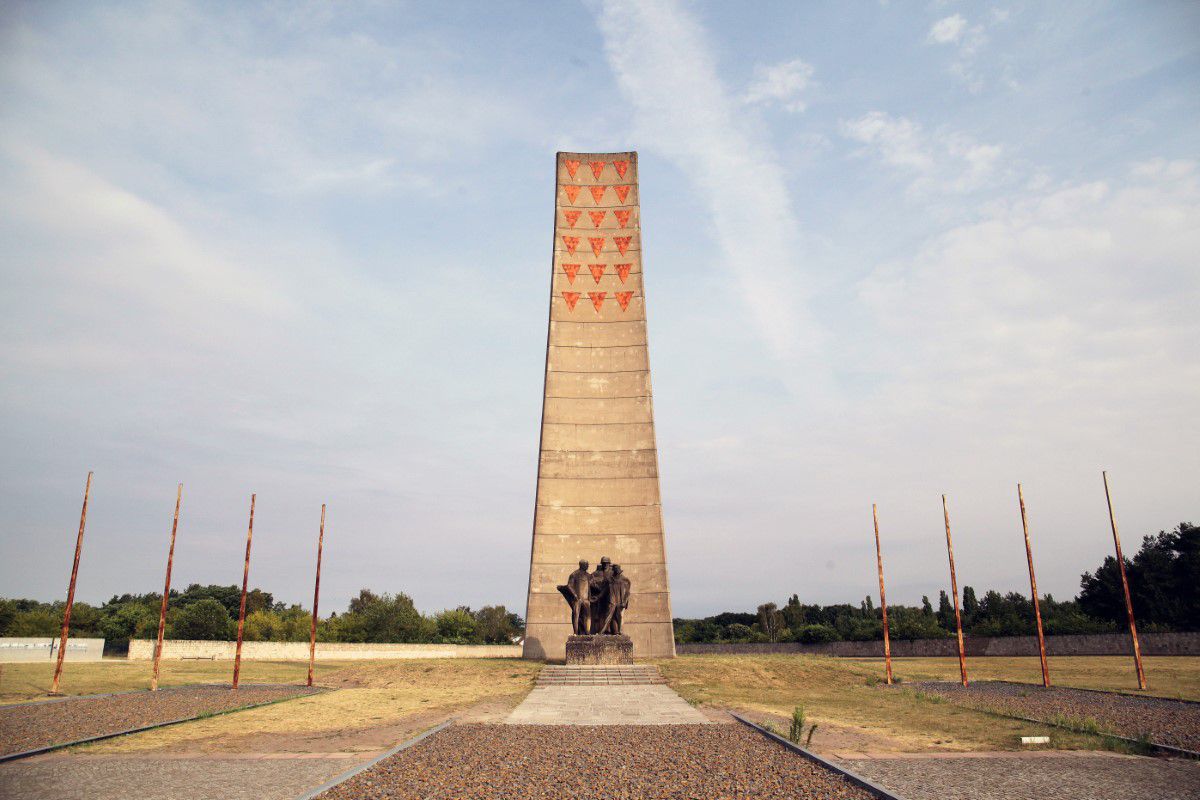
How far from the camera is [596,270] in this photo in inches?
1371

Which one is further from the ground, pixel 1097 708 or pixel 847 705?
pixel 1097 708

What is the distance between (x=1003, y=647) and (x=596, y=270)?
90.3ft

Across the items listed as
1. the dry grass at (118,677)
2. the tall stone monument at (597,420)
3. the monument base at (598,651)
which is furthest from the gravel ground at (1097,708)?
the dry grass at (118,677)

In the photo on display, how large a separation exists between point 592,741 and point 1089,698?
38.9ft

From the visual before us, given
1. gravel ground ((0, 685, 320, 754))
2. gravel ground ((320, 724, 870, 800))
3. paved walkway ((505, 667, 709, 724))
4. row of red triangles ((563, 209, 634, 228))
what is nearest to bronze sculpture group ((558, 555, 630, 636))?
paved walkway ((505, 667, 709, 724))

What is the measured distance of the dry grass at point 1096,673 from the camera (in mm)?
17125

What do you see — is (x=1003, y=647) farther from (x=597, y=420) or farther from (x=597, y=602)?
(x=597, y=602)

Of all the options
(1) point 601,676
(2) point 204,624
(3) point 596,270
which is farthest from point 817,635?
(2) point 204,624

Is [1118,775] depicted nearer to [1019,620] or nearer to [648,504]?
[648,504]

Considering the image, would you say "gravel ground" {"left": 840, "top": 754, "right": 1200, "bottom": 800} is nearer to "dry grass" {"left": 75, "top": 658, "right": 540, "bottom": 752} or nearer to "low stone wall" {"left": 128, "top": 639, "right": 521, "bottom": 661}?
"dry grass" {"left": 75, "top": 658, "right": 540, "bottom": 752}

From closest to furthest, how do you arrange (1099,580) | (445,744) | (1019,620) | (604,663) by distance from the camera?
(445,744) → (604,663) → (1019,620) → (1099,580)

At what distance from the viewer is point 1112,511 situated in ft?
58.5

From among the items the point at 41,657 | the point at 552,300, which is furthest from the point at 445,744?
the point at 41,657

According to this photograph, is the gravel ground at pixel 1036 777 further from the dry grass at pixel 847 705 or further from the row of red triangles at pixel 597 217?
the row of red triangles at pixel 597 217
